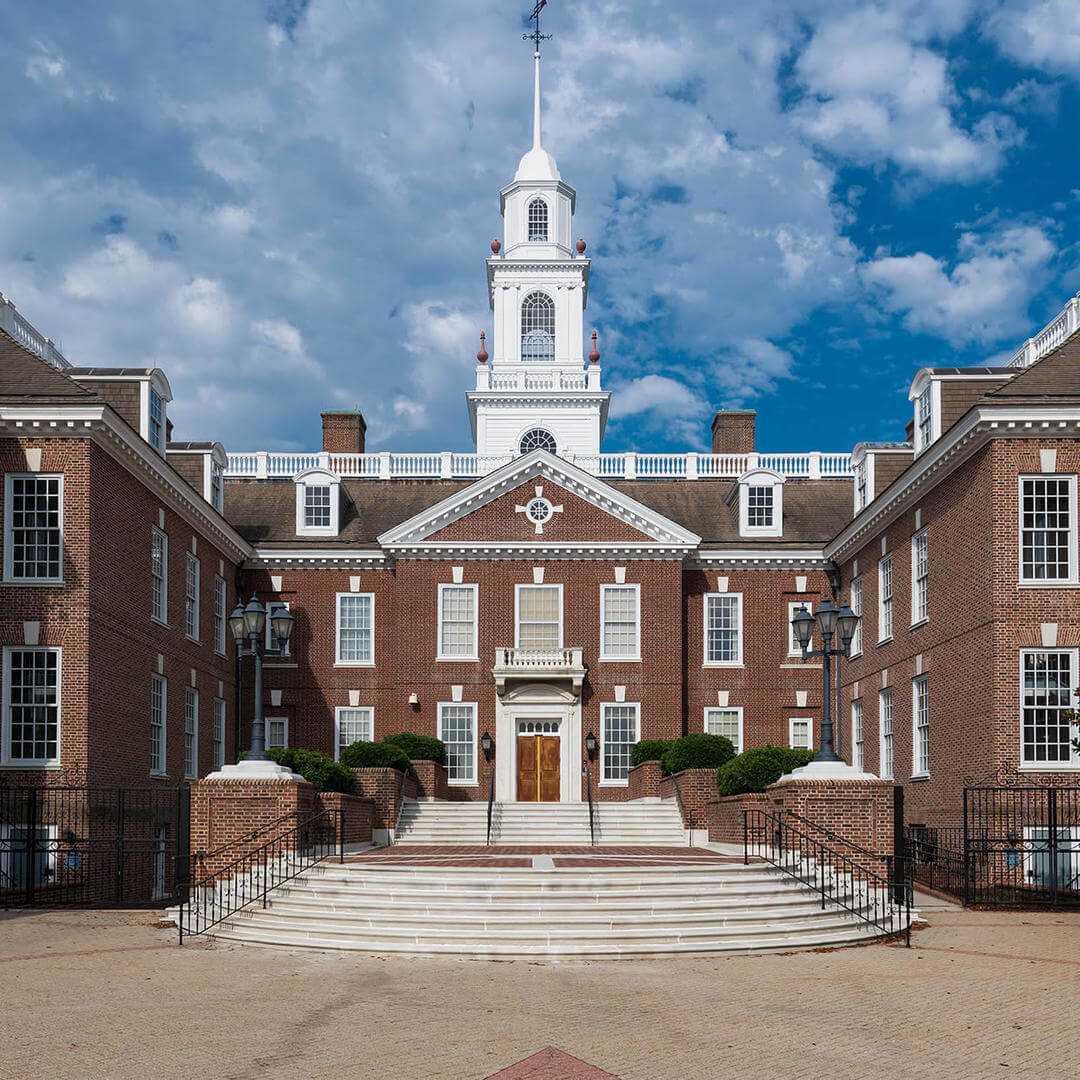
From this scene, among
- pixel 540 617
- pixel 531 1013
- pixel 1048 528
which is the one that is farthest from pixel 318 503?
pixel 531 1013

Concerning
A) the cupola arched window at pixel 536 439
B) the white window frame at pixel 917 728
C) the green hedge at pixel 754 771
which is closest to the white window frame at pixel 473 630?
the green hedge at pixel 754 771

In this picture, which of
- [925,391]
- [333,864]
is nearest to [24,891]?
[333,864]

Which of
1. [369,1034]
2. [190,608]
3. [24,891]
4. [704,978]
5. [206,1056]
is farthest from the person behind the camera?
[190,608]

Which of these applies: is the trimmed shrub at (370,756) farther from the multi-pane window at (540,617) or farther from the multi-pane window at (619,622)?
the multi-pane window at (619,622)

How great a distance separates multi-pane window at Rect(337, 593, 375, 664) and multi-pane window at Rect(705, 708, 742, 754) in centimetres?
969

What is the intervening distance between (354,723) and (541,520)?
25.4ft

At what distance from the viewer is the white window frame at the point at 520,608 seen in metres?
36.7

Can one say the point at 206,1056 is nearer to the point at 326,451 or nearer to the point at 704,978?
the point at 704,978

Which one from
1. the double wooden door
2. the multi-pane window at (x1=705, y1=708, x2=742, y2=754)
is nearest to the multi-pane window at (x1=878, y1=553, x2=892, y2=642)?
the multi-pane window at (x1=705, y1=708, x2=742, y2=754)

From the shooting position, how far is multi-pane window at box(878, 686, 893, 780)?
31.1 m

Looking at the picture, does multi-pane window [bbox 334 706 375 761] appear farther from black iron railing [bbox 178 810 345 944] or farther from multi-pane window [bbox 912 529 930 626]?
multi-pane window [bbox 912 529 930 626]

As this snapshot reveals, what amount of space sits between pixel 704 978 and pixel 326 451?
106 feet

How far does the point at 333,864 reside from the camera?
1980cm

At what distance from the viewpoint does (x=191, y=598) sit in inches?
1277
